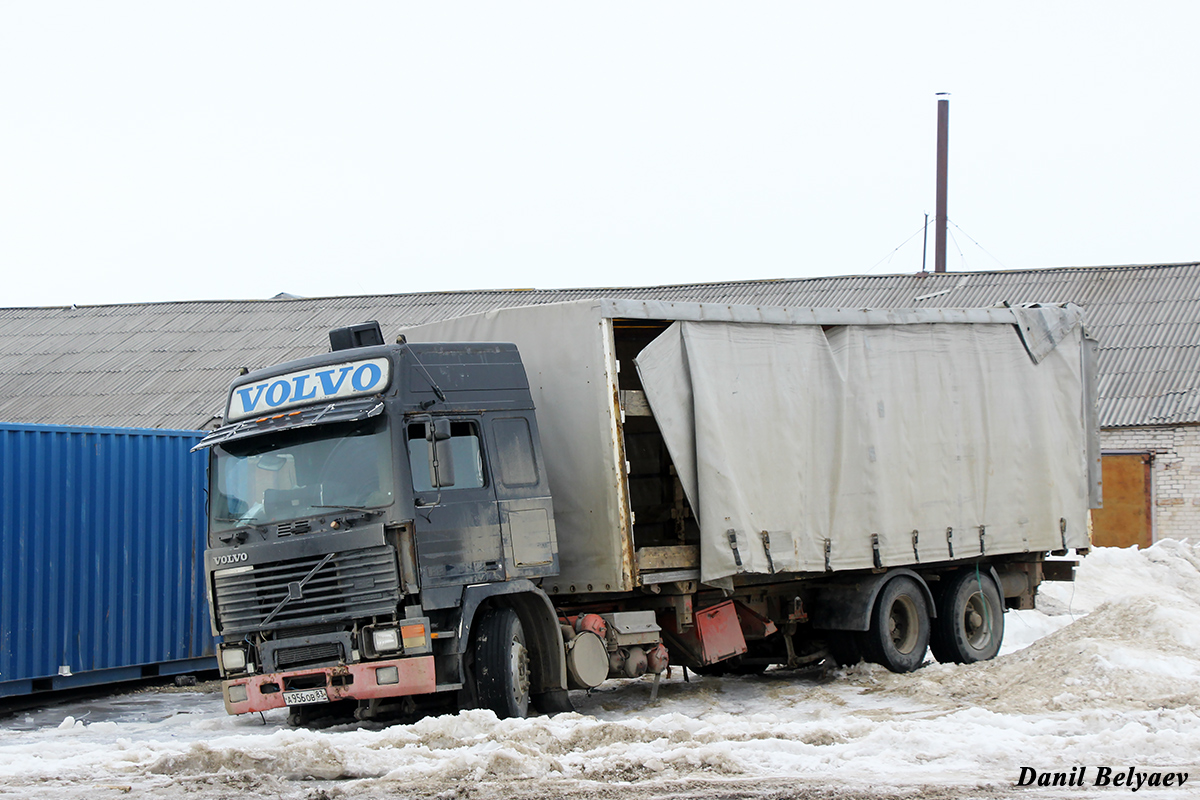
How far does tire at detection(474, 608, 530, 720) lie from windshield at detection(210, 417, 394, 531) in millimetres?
1325

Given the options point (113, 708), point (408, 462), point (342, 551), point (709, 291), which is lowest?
point (113, 708)

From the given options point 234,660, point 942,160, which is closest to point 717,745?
point 234,660

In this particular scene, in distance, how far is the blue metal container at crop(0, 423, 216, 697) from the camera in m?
11.6

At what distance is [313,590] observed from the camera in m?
9.03

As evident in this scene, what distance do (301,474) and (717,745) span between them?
368 cm

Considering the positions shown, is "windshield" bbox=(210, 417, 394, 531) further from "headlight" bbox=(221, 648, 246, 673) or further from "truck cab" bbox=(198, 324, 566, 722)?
"headlight" bbox=(221, 648, 246, 673)

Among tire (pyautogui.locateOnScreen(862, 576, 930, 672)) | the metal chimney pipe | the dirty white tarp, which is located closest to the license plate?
the dirty white tarp

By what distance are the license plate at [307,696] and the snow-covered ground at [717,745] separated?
0.73ft

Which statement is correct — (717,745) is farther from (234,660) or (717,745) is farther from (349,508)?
(234,660)

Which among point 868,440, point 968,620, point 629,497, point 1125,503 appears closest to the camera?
point 629,497

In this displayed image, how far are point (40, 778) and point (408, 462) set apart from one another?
10.3 ft

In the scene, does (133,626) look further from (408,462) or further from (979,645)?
(979,645)

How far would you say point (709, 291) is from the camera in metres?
35.4

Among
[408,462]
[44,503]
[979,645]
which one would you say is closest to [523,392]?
[408,462]
